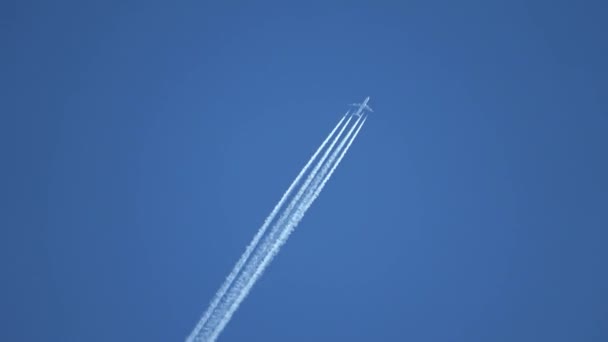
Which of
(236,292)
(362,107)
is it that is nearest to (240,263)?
(236,292)

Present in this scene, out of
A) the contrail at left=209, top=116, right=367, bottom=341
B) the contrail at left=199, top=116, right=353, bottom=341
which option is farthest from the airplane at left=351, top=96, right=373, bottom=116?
the contrail at left=199, top=116, right=353, bottom=341

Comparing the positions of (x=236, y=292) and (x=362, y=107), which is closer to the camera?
(x=236, y=292)

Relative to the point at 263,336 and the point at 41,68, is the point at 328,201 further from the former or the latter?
the point at 41,68

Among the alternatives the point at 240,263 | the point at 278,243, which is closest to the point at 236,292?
the point at 240,263

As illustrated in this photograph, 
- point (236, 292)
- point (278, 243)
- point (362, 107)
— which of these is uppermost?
point (362, 107)

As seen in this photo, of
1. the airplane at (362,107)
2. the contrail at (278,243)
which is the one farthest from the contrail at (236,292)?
the airplane at (362,107)

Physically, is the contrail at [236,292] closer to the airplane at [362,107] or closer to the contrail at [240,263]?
the contrail at [240,263]

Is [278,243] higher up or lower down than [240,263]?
higher up

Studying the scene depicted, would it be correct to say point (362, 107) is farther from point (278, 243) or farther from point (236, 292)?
point (236, 292)

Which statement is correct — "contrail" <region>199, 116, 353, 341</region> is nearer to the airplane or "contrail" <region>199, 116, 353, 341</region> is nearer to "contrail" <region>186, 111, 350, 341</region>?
"contrail" <region>186, 111, 350, 341</region>

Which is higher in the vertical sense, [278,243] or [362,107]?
[362,107]

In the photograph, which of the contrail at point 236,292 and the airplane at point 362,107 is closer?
the contrail at point 236,292

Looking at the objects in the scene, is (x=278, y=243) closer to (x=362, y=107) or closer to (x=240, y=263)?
(x=240, y=263)
